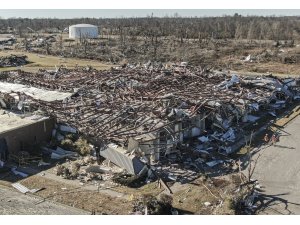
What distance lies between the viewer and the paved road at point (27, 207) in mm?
12211

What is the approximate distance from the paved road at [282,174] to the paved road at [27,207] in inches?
226

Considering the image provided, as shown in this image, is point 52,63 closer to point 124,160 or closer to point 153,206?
point 124,160

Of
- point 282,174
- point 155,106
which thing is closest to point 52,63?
point 155,106

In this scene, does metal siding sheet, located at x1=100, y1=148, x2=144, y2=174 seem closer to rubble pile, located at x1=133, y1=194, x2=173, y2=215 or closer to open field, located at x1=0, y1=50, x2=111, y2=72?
rubble pile, located at x1=133, y1=194, x2=173, y2=215

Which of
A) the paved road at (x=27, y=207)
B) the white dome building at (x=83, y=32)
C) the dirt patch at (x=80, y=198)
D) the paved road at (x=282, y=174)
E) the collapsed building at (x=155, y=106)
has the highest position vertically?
the white dome building at (x=83, y=32)

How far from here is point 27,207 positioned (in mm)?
12570

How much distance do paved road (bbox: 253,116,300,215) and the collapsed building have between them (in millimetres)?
1521

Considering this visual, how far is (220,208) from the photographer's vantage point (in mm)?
12156

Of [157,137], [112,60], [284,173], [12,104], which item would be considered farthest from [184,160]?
[112,60]

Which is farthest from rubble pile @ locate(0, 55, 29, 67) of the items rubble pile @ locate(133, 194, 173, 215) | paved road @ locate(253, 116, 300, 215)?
rubble pile @ locate(133, 194, 173, 215)

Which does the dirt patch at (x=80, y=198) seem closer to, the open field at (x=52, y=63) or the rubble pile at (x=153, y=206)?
the rubble pile at (x=153, y=206)

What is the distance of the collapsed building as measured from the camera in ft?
53.3

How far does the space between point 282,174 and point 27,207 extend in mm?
8442

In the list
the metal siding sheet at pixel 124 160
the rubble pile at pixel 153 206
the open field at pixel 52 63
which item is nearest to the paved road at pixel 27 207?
the rubble pile at pixel 153 206
